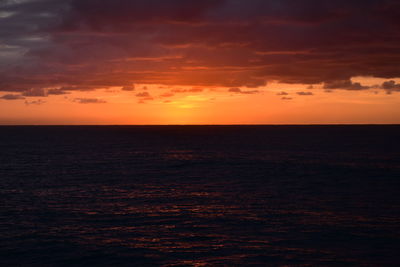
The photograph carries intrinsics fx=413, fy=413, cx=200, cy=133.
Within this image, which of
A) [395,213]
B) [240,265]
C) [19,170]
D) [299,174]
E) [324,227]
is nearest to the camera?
[240,265]

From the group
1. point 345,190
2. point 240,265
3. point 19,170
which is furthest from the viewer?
point 19,170

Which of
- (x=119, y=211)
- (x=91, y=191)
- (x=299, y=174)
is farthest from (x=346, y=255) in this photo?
(x=299, y=174)

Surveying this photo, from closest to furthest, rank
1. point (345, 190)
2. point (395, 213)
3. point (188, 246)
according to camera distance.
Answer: point (188, 246)
point (395, 213)
point (345, 190)

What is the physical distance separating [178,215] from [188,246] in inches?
426

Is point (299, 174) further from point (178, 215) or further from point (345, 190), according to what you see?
point (178, 215)

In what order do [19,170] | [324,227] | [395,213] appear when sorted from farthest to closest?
[19,170] → [395,213] → [324,227]

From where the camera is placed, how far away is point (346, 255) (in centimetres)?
3116

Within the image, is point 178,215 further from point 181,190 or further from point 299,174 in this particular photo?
point 299,174

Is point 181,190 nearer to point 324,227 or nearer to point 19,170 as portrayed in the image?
point 324,227

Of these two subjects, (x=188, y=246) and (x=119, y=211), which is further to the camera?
(x=119, y=211)

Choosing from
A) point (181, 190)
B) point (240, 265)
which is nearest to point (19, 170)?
point (181, 190)

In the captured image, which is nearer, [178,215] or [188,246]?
[188,246]

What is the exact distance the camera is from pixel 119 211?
152ft

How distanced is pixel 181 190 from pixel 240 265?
104 ft
